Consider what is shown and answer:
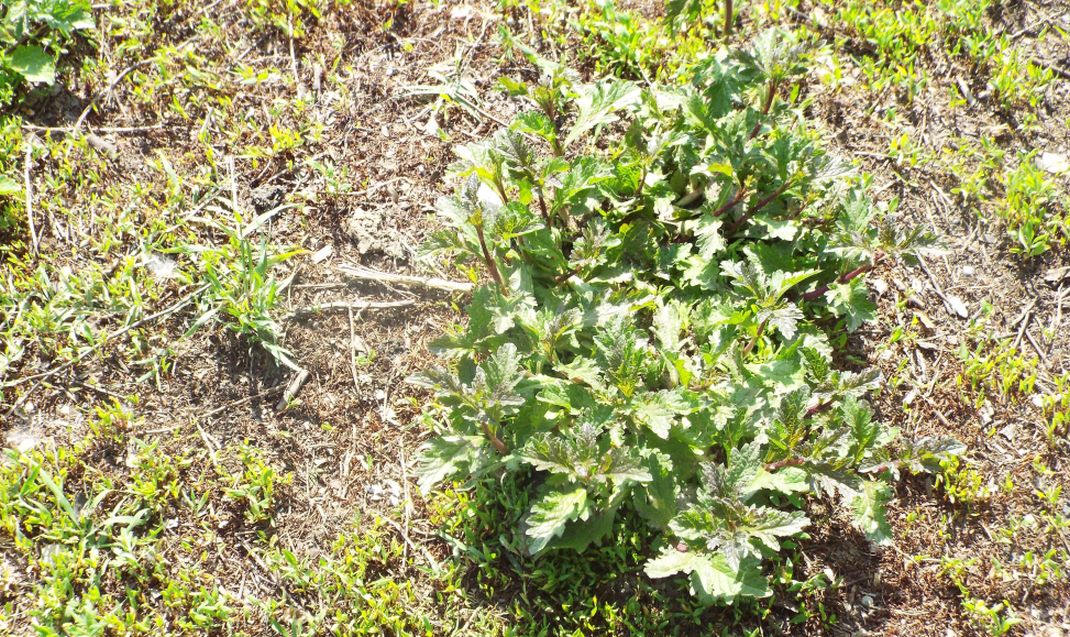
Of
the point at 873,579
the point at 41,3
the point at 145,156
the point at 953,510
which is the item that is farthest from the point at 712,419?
the point at 41,3

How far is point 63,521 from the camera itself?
10.1 ft

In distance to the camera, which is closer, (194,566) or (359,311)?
(194,566)

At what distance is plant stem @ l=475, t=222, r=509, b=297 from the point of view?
2811mm

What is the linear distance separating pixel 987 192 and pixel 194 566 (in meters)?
3.90

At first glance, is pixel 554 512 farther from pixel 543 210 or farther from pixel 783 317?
pixel 543 210

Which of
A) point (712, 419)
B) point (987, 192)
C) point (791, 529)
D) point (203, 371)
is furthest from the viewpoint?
point (987, 192)

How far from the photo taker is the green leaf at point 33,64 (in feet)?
12.4

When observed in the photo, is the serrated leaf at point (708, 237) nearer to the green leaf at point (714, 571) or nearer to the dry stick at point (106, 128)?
the green leaf at point (714, 571)

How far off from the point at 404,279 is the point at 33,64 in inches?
83.8

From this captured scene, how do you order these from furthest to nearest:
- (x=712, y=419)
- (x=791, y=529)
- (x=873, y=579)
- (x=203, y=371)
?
(x=203, y=371) < (x=873, y=579) < (x=712, y=419) < (x=791, y=529)

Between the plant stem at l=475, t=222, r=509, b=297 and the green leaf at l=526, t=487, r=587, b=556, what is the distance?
31.2 inches

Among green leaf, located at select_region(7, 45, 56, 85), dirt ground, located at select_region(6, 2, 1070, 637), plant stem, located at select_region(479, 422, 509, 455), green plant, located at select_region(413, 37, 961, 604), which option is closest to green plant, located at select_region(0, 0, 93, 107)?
green leaf, located at select_region(7, 45, 56, 85)

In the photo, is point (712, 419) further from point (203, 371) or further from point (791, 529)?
point (203, 371)

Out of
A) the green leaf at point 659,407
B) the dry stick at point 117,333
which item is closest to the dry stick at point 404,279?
the dry stick at point 117,333
